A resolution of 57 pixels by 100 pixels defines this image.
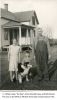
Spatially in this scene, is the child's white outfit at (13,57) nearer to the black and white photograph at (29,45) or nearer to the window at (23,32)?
the black and white photograph at (29,45)

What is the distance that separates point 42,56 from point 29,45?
0.55 ft

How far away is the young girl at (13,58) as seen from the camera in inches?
108

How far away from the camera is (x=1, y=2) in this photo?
9.05ft

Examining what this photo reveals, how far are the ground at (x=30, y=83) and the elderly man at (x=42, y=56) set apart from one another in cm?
5

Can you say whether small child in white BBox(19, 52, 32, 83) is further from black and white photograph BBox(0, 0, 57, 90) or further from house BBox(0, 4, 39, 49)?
house BBox(0, 4, 39, 49)

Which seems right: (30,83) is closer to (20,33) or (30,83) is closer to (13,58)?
(13,58)

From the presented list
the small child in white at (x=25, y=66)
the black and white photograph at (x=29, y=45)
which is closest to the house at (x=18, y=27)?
the black and white photograph at (x=29, y=45)

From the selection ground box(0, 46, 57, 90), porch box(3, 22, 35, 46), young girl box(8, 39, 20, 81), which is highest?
porch box(3, 22, 35, 46)

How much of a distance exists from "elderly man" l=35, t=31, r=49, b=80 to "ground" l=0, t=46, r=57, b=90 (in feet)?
0.17

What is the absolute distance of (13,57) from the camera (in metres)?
2.77

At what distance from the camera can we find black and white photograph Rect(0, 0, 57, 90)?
2.74 meters

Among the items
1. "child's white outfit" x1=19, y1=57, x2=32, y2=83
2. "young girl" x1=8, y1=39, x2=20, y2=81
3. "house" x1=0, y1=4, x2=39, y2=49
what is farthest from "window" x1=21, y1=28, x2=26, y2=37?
"child's white outfit" x1=19, y1=57, x2=32, y2=83

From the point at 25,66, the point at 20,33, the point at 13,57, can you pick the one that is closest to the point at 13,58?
the point at 13,57

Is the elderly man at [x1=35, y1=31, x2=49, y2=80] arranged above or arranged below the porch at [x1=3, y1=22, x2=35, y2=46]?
below
